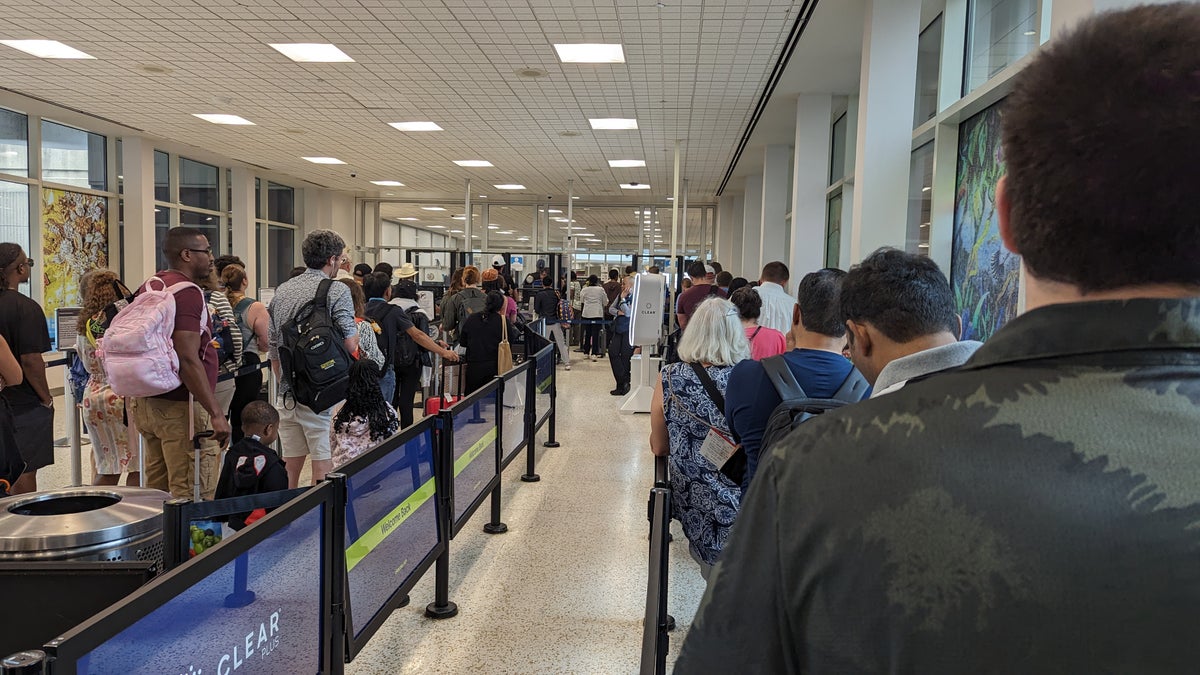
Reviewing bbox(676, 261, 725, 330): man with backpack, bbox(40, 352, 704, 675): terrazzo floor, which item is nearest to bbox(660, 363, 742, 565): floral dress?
bbox(40, 352, 704, 675): terrazzo floor

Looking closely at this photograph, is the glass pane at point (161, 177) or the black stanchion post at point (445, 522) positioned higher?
the glass pane at point (161, 177)

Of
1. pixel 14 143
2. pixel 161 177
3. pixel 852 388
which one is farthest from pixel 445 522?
pixel 161 177

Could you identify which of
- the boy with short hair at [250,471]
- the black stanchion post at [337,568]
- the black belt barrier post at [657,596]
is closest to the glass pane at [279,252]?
the boy with short hair at [250,471]

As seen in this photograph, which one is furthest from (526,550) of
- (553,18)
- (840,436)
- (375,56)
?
(375,56)

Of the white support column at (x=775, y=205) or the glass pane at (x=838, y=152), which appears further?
the white support column at (x=775, y=205)

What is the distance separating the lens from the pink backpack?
3.30m

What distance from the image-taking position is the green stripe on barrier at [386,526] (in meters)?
2.40

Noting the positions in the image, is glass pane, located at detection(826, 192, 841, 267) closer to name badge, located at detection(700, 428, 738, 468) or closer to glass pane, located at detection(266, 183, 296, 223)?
name badge, located at detection(700, 428, 738, 468)

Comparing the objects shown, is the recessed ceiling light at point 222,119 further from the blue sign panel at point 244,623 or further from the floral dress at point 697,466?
the blue sign panel at point 244,623

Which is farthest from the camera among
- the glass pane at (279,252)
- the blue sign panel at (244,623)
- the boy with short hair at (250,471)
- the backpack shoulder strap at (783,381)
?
the glass pane at (279,252)

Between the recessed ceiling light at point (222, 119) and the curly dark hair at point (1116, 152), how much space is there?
11837mm

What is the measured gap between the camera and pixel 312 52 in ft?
24.6

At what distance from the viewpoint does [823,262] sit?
9625 mm

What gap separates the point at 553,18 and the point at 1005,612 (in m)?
6.45
